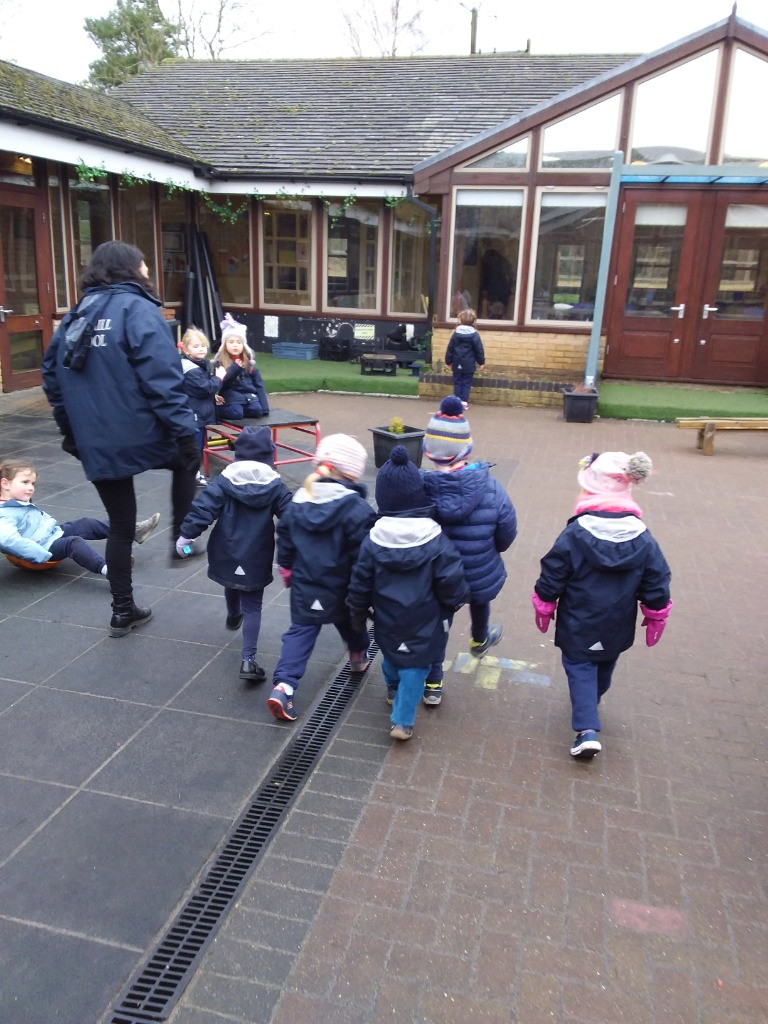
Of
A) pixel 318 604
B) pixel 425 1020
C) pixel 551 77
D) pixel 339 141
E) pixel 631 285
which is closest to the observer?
pixel 425 1020

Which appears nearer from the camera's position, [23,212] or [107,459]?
[107,459]

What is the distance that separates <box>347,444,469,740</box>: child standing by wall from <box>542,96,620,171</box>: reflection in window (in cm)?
1061

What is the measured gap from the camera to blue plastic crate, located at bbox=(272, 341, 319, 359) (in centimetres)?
1593

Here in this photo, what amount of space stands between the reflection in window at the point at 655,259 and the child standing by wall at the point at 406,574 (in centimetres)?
1077

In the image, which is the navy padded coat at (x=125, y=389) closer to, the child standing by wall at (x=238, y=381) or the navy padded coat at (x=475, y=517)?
the navy padded coat at (x=475, y=517)

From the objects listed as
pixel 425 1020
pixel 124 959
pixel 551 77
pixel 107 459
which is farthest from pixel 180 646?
pixel 551 77

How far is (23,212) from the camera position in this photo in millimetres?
11148

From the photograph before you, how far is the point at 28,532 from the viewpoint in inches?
208

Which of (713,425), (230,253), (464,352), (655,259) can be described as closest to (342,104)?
(230,253)

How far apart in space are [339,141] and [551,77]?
15.9 feet

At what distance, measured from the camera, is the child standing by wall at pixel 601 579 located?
3.57 meters

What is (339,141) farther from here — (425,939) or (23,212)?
(425,939)

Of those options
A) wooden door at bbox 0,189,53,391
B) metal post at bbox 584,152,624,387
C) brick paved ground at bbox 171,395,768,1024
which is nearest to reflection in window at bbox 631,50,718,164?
metal post at bbox 584,152,624,387

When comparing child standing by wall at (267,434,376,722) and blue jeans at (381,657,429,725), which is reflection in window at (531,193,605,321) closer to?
child standing by wall at (267,434,376,722)
